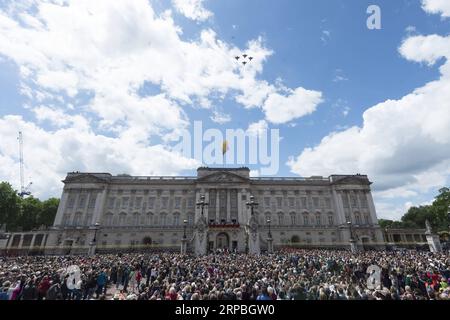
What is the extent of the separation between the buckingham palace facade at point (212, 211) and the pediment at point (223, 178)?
0.25m

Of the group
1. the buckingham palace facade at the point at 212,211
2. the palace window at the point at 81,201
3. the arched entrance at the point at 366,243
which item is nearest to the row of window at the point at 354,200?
the buckingham palace facade at the point at 212,211

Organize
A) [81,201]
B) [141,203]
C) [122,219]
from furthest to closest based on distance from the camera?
1. [141,203]
2. [81,201]
3. [122,219]

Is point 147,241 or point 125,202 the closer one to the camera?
point 147,241

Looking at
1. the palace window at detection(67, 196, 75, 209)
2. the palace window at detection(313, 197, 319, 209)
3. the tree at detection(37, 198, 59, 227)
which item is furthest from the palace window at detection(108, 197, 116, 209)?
the palace window at detection(313, 197, 319, 209)

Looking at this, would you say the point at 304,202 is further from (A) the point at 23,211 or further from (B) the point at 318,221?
(A) the point at 23,211

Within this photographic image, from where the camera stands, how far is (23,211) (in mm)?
68062

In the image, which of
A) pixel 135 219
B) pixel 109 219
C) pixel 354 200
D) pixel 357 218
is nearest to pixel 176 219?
pixel 135 219

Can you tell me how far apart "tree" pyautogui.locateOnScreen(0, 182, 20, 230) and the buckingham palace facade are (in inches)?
508

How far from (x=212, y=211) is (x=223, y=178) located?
8753 mm

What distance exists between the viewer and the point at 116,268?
778 inches

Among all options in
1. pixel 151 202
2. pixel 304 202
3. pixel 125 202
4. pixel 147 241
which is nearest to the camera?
pixel 147 241

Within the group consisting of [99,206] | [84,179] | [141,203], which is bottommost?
[99,206]
